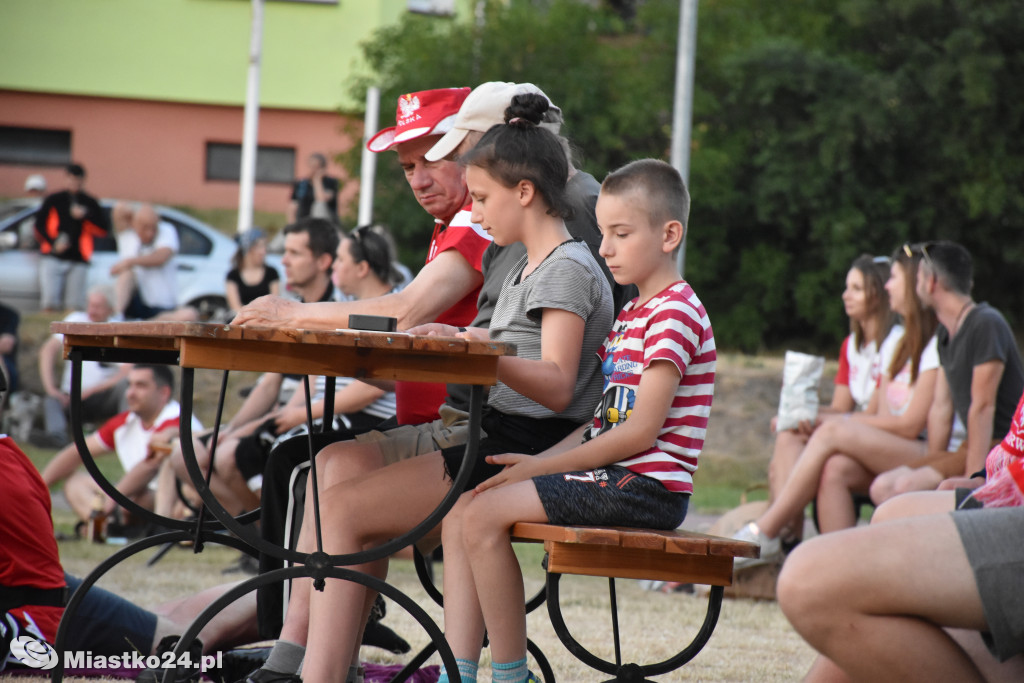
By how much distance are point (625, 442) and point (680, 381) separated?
215mm

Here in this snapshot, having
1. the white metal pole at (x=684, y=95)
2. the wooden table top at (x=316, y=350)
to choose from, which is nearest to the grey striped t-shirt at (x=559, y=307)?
the wooden table top at (x=316, y=350)

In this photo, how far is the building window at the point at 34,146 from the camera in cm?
2111

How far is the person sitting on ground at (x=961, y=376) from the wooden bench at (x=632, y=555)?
2827mm

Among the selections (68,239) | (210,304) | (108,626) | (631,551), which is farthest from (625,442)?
(68,239)

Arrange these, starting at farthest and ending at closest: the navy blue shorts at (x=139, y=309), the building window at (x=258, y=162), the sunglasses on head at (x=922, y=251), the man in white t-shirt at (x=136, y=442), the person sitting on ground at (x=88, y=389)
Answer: the building window at (x=258, y=162)
the navy blue shorts at (x=139, y=309)
the person sitting on ground at (x=88, y=389)
the man in white t-shirt at (x=136, y=442)
the sunglasses on head at (x=922, y=251)

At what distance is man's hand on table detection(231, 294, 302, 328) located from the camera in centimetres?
258

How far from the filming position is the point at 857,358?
6.37m

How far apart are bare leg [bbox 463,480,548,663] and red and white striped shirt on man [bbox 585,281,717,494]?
276mm

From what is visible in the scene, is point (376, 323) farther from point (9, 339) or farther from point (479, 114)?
point (9, 339)

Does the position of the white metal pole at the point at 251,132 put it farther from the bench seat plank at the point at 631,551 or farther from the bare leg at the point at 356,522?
the bench seat plank at the point at 631,551

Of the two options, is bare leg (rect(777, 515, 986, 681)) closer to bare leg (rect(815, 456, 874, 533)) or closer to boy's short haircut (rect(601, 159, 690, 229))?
boy's short haircut (rect(601, 159, 690, 229))

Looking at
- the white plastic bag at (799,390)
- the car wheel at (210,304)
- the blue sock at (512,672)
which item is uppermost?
the white plastic bag at (799,390)

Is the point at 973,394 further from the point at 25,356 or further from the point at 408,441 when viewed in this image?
the point at 25,356

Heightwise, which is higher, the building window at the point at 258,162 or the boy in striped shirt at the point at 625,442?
the building window at the point at 258,162
